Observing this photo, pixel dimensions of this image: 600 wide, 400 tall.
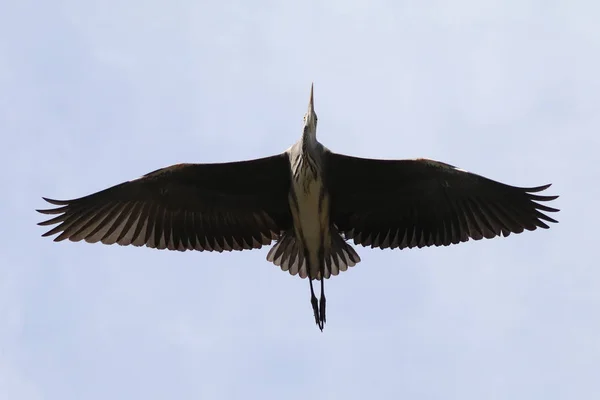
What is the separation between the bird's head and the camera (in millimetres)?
17500

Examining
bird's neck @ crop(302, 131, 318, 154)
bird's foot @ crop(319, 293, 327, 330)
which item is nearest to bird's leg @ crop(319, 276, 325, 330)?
bird's foot @ crop(319, 293, 327, 330)

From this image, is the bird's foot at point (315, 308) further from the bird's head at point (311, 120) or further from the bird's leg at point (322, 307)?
the bird's head at point (311, 120)

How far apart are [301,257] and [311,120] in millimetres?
1388

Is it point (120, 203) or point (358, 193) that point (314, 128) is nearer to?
point (358, 193)

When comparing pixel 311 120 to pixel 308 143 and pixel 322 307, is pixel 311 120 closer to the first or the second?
pixel 308 143

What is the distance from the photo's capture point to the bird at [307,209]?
17.6m

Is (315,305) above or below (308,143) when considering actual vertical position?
below

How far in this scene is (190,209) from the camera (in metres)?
18.0

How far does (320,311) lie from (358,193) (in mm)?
1219

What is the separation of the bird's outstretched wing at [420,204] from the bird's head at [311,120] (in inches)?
12.4

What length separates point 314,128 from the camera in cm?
1773

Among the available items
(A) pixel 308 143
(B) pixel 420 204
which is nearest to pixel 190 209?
(A) pixel 308 143

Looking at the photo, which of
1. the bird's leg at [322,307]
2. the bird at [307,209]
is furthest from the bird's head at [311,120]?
the bird's leg at [322,307]

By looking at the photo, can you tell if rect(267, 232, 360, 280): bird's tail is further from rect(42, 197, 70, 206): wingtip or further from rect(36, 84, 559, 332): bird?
rect(42, 197, 70, 206): wingtip
